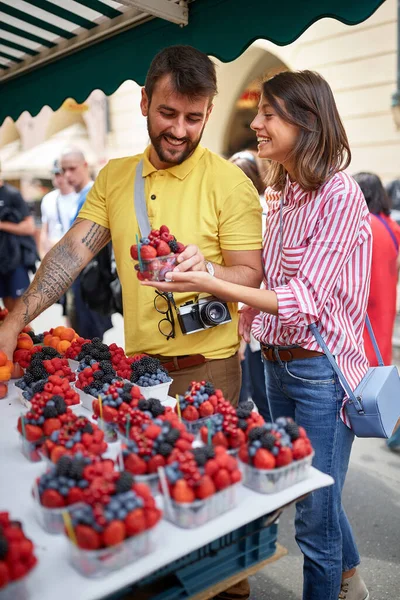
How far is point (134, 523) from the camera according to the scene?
49.6 inches

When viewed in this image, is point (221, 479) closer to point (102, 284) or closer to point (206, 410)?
point (206, 410)

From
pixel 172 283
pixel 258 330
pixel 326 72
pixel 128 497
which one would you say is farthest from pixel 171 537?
pixel 326 72

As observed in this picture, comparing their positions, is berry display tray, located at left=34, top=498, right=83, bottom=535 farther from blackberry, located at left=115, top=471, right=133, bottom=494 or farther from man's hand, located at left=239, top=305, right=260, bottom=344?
man's hand, located at left=239, top=305, right=260, bottom=344

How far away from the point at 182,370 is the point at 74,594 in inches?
52.5

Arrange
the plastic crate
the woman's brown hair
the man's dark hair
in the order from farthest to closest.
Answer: the man's dark hair
the woman's brown hair
the plastic crate

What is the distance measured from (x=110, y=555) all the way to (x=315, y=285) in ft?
3.81

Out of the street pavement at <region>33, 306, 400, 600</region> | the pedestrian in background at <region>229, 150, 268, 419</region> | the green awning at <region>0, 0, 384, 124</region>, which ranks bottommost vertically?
the street pavement at <region>33, 306, 400, 600</region>

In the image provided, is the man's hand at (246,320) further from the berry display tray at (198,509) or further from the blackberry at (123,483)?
the blackberry at (123,483)

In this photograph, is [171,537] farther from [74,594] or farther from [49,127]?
[49,127]

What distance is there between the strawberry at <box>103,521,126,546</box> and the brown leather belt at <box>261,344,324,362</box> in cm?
113

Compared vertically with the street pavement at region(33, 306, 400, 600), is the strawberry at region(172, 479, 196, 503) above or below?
above

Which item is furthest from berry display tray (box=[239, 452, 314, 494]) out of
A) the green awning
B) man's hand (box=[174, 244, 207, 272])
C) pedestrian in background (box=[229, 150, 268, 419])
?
pedestrian in background (box=[229, 150, 268, 419])

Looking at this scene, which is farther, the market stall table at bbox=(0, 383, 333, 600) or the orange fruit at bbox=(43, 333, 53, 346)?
the orange fruit at bbox=(43, 333, 53, 346)

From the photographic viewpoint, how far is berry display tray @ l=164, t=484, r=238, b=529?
1379mm
